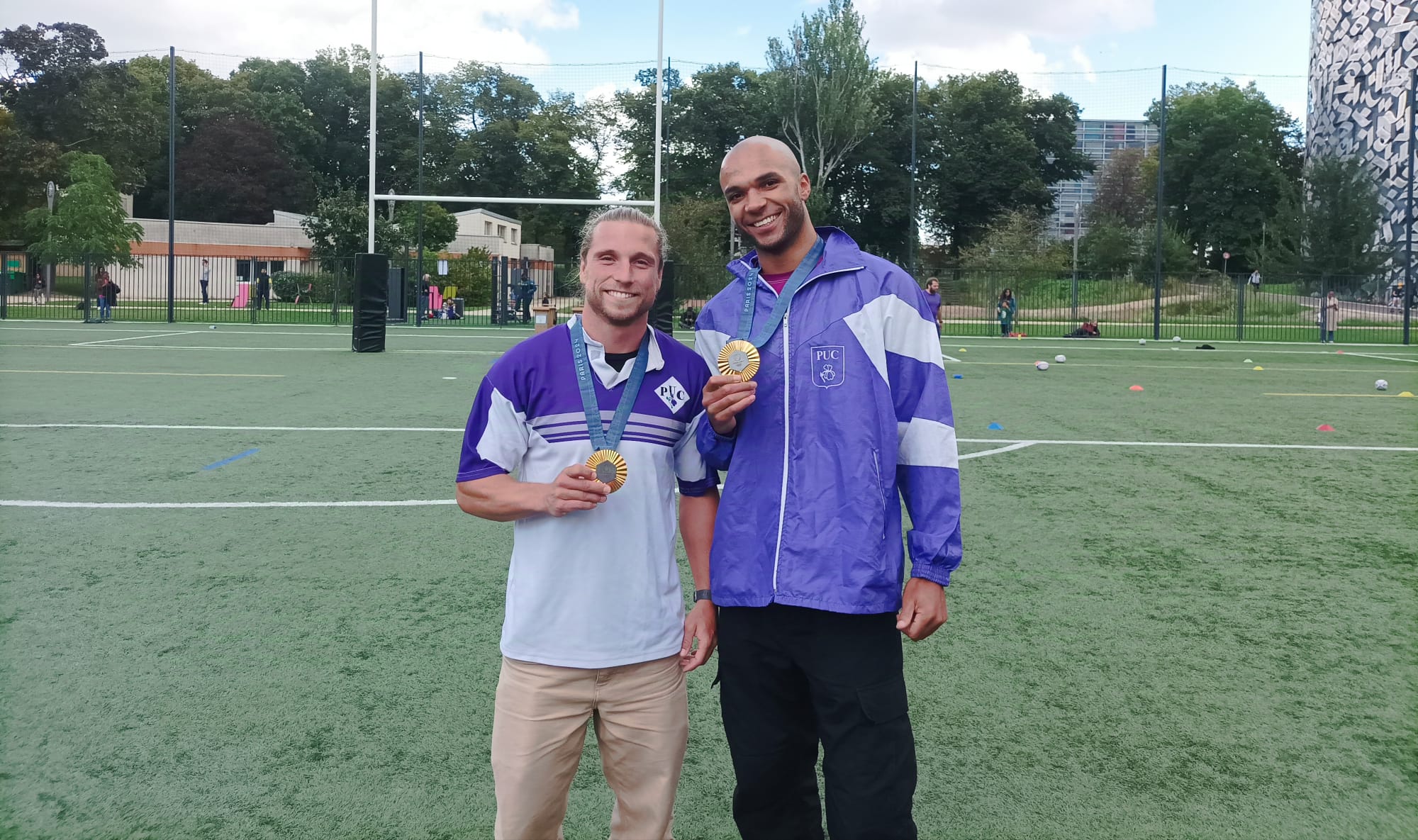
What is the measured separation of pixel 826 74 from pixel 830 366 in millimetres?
48812

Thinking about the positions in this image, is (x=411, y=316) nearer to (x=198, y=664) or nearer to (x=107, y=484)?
(x=107, y=484)

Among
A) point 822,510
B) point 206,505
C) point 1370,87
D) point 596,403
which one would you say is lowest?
point 206,505

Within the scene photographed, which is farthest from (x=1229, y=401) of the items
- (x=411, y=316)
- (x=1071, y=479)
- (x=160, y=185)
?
(x=160, y=185)

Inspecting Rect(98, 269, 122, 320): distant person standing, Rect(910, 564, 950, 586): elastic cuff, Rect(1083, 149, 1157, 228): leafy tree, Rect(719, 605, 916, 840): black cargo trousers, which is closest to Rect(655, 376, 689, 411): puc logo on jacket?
Rect(719, 605, 916, 840): black cargo trousers

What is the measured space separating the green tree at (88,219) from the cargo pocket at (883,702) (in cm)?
4419

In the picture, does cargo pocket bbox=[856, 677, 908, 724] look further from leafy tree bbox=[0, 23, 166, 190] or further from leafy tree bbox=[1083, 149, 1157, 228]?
leafy tree bbox=[1083, 149, 1157, 228]

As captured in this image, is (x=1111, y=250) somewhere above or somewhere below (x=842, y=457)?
above

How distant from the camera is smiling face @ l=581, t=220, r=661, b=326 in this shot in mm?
2410

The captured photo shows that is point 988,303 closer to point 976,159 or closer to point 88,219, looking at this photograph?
point 976,159

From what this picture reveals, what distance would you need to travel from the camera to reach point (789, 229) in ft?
8.21

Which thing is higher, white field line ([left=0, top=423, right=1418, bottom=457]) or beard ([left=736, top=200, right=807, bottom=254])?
beard ([left=736, top=200, right=807, bottom=254])

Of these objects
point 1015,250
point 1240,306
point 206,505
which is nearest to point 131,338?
point 206,505

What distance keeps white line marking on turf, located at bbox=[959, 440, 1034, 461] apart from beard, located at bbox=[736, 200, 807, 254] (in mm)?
6256

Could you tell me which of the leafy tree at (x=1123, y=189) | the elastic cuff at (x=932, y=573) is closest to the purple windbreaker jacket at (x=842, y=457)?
the elastic cuff at (x=932, y=573)
